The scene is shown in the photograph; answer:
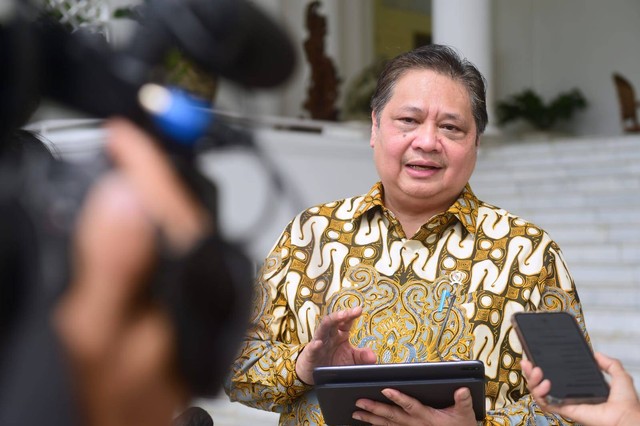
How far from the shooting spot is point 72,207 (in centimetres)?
50

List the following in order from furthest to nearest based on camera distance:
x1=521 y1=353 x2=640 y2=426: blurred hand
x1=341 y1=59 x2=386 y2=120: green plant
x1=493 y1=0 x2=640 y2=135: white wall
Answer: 1. x1=493 y1=0 x2=640 y2=135: white wall
2. x1=341 y1=59 x2=386 y2=120: green plant
3. x1=521 y1=353 x2=640 y2=426: blurred hand

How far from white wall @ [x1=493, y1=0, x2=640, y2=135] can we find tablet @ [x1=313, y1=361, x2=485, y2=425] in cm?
1417

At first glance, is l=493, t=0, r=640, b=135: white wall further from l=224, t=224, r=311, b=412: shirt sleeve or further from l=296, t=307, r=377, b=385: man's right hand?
l=296, t=307, r=377, b=385: man's right hand

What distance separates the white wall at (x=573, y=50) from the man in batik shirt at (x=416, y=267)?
13696 millimetres

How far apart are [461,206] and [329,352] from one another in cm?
56

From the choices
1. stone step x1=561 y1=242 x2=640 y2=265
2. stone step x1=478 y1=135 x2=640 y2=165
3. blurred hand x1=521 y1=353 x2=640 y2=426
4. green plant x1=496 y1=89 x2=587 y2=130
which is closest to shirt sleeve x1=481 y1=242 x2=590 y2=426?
blurred hand x1=521 y1=353 x2=640 y2=426

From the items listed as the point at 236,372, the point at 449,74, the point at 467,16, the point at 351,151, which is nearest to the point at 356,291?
the point at 236,372

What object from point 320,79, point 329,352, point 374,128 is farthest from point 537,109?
point 329,352

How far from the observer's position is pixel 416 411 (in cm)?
184

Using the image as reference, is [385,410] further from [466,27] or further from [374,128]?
[466,27]

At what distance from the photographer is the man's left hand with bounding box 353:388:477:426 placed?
1.82 m

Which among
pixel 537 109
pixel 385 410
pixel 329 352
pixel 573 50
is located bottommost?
pixel 385 410

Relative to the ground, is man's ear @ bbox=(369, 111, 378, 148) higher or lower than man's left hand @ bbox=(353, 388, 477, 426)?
higher

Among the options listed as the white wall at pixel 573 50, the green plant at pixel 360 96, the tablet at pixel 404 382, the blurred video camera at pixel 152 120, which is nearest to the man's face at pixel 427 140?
the tablet at pixel 404 382
